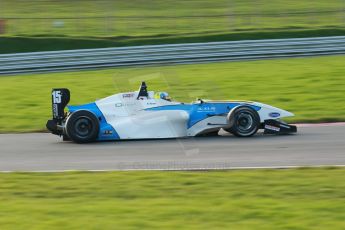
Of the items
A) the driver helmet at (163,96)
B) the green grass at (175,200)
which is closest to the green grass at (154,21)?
the driver helmet at (163,96)

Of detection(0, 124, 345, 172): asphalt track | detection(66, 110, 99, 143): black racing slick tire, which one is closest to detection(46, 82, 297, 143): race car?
detection(66, 110, 99, 143): black racing slick tire

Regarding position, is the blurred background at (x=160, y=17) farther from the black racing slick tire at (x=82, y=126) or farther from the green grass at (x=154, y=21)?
the black racing slick tire at (x=82, y=126)

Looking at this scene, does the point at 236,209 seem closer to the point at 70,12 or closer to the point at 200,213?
the point at 200,213

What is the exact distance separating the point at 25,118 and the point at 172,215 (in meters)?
9.29

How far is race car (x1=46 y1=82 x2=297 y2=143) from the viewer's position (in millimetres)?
12391

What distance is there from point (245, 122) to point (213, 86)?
1.20m

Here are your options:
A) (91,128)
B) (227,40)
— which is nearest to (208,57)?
(227,40)

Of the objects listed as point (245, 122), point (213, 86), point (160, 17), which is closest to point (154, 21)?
point (160, 17)

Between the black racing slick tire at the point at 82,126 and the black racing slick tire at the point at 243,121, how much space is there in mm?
2250

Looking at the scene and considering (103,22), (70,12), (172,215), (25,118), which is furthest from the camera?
(70,12)

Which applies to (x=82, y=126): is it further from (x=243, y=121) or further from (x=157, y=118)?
(x=243, y=121)

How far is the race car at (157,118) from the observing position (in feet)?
40.7

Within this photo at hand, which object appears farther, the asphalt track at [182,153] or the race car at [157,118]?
the race car at [157,118]

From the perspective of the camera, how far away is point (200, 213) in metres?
6.85
